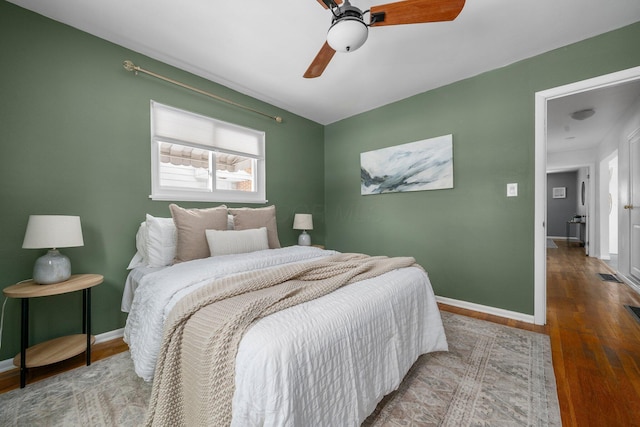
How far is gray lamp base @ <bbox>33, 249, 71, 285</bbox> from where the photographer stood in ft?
5.67

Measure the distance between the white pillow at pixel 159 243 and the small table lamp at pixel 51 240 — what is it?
46 cm

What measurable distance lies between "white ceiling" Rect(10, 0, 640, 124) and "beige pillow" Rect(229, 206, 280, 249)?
1524mm

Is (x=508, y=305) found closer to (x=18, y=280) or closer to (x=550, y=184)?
(x=18, y=280)

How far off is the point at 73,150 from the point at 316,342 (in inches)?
98.1

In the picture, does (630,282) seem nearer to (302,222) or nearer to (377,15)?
(302,222)

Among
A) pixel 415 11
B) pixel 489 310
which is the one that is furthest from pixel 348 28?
pixel 489 310

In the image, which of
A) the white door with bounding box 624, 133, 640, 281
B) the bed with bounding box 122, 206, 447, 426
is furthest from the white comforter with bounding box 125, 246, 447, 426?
the white door with bounding box 624, 133, 640, 281

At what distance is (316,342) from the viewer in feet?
3.26

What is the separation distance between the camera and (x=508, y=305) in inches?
104

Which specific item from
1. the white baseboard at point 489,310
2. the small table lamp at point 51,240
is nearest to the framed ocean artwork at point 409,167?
the white baseboard at point 489,310

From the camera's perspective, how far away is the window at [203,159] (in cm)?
259

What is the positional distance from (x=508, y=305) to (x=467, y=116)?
209 cm

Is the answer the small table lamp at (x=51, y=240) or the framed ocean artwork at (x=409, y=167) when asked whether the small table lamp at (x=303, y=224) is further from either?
the small table lamp at (x=51, y=240)

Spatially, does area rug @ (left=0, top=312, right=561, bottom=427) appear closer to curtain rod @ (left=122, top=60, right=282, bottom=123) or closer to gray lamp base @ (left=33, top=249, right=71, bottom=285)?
gray lamp base @ (left=33, top=249, right=71, bottom=285)
